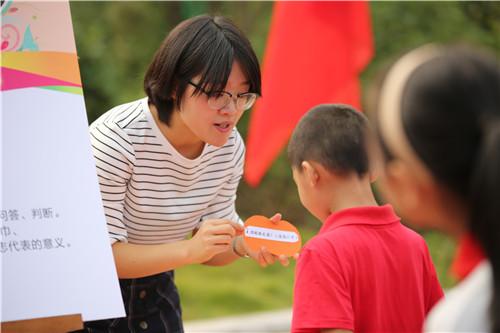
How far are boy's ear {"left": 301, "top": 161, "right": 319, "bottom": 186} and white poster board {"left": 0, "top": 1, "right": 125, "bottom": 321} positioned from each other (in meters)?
0.50

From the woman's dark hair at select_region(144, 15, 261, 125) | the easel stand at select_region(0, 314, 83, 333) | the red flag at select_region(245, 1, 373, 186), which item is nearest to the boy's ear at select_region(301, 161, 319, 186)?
the woman's dark hair at select_region(144, 15, 261, 125)

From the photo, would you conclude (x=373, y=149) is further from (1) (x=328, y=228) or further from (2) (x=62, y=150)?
(2) (x=62, y=150)

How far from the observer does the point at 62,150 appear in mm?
1954

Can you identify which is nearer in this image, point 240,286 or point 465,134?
point 465,134

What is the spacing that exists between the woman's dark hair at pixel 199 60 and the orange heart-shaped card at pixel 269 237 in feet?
1.19

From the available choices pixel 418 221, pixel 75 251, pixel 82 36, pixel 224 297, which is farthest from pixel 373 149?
pixel 82 36

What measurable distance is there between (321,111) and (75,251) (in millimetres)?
697

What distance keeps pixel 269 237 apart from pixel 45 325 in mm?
625

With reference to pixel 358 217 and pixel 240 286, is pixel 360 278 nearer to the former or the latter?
pixel 358 217

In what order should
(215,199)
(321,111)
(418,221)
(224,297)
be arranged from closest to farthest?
1. (418,221)
2. (321,111)
3. (215,199)
4. (224,297)

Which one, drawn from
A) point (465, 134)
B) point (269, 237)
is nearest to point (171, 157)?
point (269, 237)

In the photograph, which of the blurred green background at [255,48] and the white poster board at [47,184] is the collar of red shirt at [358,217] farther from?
the blurred green background at [255,48]

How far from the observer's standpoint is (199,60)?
2209 mm

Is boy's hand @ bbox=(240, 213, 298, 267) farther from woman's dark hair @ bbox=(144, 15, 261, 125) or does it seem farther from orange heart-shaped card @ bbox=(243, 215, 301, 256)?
woman's dark hair @ bbox=(144, 15, 261, 125)
